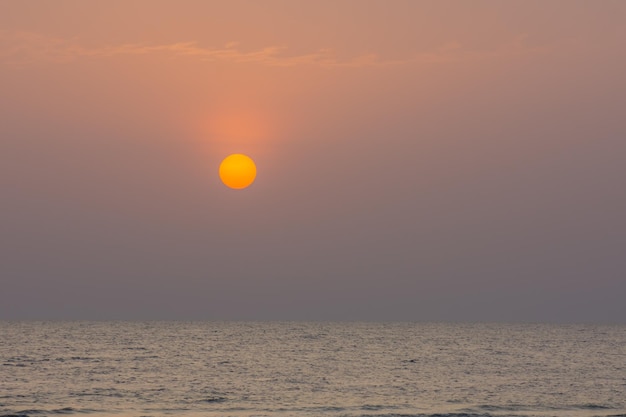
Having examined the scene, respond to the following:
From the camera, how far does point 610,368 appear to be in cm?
11419

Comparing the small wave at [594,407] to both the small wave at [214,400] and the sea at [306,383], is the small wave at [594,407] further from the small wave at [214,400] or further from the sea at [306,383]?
the small wave at [214,400]

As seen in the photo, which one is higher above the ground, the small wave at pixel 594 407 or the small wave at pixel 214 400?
the small wave at pixel 214 400

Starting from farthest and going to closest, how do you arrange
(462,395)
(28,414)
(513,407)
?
(462,395), (513,407), (28,414)

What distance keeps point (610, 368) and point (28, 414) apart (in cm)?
8007

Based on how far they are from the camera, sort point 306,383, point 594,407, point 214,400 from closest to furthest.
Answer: point 594,407
point 214,400
point 306,383

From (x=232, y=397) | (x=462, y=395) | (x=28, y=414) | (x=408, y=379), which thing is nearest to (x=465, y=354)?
(x=408, y=379)

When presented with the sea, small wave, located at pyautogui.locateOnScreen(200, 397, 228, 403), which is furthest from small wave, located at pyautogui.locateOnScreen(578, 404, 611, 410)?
small wave, located at pyautogui.locateOnScreen(200, 397, 228, 403)

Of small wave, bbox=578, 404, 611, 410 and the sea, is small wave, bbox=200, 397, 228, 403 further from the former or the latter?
small wave, bbox=578, 404, 611, 410

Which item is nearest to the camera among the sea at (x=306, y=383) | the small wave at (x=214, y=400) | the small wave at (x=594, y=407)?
the sea at (x=306, y=383)

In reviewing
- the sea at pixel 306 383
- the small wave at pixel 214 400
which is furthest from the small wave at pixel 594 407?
the small wave at pixel 214 400

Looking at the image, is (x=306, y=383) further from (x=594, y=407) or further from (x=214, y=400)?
(x=594, y=407)

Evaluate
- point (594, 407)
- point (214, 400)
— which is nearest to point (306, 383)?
point (214, 400)

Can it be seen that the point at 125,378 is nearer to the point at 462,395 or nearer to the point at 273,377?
the point at 273,377

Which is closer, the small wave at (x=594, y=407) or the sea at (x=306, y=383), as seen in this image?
the sea at (x=306, y=383)
